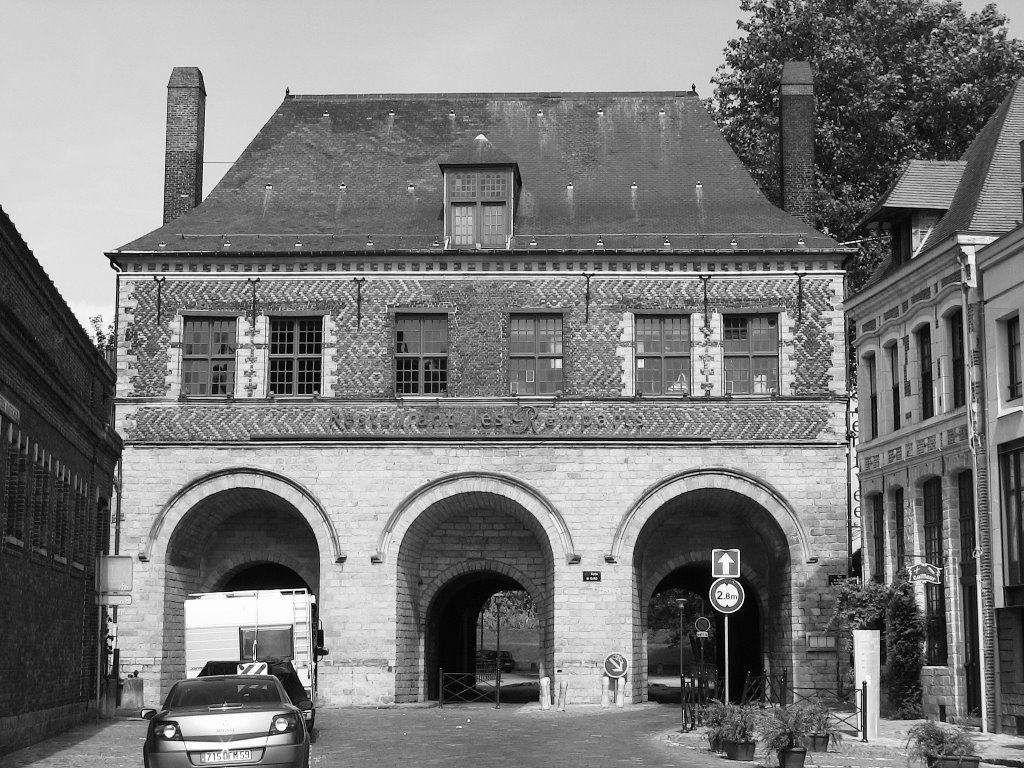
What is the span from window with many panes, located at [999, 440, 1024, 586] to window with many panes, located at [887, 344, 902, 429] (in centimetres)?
514

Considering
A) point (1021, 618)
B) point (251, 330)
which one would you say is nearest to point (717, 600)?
point (1021, 618)

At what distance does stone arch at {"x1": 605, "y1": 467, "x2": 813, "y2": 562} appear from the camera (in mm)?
32125

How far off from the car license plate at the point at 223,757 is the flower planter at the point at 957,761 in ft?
25.0

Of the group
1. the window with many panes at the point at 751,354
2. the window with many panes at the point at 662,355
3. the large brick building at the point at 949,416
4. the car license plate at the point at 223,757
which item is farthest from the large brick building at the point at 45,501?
the large brick building at the point at 949,416

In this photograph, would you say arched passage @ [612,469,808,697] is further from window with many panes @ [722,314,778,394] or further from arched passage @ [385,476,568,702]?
window with many panes @ [722,314,778,394]

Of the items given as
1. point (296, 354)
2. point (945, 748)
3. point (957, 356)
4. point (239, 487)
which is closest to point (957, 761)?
point (945, 748)

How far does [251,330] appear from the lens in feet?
110

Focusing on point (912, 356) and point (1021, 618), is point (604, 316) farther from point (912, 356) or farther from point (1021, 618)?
point (1021, 618)

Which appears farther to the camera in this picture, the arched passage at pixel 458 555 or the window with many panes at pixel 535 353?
the window with many panes at pixel 535 353

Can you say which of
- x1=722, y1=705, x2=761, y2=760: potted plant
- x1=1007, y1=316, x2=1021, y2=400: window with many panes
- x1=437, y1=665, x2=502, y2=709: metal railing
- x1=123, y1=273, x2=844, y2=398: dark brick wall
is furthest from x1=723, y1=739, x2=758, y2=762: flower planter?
x1=123, y1=273, x2=844, y2=398: dark brick wall

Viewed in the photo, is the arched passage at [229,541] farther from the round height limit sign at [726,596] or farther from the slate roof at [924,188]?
the slate roof at [924,188]

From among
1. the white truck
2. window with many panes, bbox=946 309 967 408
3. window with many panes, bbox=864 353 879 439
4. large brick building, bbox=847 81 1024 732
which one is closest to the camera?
large brick building, bbox=847 81 1024 732

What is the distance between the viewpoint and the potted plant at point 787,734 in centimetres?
1736

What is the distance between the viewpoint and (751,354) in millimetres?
33281
